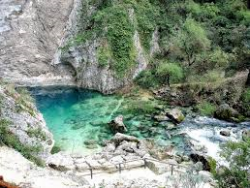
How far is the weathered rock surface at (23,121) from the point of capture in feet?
79.4

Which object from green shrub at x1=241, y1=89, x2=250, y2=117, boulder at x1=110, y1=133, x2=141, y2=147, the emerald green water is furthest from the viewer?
green shrub at x1=241, y1=89, x2=250, y2=117

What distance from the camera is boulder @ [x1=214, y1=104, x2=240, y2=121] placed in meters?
31.2

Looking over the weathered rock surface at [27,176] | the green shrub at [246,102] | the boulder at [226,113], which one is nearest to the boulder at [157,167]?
the weathered rock surface at [27,176]

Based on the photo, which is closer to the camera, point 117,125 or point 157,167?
point 157,167

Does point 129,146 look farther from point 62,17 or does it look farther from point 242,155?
point 62,17

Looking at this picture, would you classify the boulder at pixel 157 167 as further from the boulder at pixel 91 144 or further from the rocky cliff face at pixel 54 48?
the rocky cliff face at pixel 54 48

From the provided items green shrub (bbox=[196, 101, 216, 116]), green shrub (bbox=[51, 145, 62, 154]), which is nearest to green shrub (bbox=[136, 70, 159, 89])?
green shrub (bbox=[196, 101, 216, 116])

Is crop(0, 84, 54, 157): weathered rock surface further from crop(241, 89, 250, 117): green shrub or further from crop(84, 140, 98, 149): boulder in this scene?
crop(241, 89, 250, 117): green shrub

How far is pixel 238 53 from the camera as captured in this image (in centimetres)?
3681

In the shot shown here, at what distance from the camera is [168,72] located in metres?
36.0

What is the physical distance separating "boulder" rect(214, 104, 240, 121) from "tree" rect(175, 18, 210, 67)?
7004 millimetres

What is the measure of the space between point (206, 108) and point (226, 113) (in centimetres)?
153

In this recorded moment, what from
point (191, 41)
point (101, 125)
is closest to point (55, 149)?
point (101, 125)

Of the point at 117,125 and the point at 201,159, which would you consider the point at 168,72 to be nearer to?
the point at 117,125
